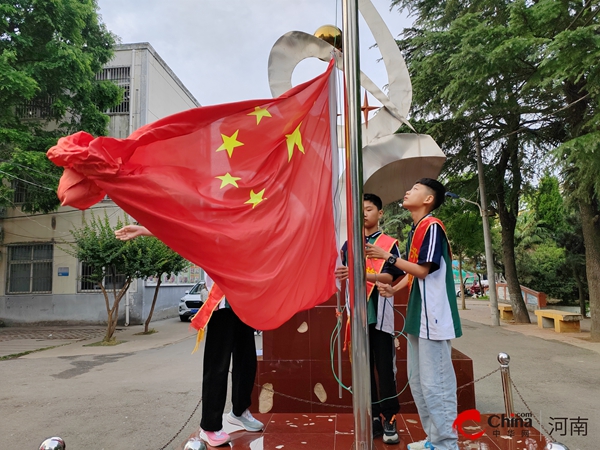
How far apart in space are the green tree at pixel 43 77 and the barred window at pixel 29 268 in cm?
229

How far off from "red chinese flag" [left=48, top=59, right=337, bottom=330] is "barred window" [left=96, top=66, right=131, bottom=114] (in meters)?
16.3

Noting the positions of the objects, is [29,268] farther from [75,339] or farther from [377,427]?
[377,427]

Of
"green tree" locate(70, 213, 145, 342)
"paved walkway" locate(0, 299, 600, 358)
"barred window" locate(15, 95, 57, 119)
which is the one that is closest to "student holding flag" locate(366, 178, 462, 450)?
"paved walkway" locate(0, 299, 600, 358)

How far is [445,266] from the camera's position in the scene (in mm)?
3000

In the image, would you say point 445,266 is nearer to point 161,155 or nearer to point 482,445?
point 482,445

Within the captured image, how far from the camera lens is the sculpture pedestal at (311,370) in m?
4.16

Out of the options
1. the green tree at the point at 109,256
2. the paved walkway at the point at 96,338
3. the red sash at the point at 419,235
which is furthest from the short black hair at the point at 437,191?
the green tree at the point at 109,256

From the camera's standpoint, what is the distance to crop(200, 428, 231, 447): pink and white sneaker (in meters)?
3.29

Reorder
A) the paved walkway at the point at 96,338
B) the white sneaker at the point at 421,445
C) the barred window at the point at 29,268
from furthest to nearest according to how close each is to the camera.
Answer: the barred window at the point at 29,268 < the paved walkway at the point at 96,338 < the white sneaker at the point at 421,445

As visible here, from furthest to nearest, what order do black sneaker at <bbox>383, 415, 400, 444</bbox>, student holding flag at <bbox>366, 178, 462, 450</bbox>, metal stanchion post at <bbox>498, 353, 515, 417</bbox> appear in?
metal stanchion post at <bbox>498, 353, 515, 417</bbox>
black sneaker at <bbox>383, 415, 400, 444</bbox>
student holding flag at <bbox>366, 178, 462, 450</bbox>

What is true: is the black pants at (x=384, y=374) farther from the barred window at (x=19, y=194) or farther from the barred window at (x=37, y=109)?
the barred window at (x=19, y=194)

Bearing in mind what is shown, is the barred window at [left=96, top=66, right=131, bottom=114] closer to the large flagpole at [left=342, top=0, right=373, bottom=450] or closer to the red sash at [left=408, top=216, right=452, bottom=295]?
the red sash at [left=408, top=216, right=452, bottom=295]

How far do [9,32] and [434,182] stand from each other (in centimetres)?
1495

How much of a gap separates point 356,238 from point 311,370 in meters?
2.39
